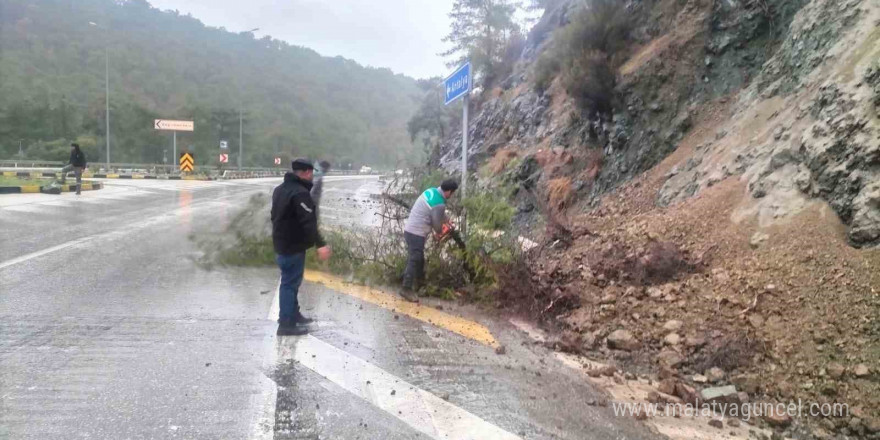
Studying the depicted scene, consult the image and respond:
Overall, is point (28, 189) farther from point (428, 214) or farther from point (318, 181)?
point (428, 214)

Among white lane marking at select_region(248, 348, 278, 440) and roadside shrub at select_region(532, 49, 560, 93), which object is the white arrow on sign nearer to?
roadside shrub at select_region(532, 49, 560, 93)

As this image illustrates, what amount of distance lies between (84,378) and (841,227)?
6312mm

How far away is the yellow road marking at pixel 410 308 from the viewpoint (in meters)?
5.57

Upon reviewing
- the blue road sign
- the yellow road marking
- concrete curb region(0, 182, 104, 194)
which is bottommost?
the yellow road marking

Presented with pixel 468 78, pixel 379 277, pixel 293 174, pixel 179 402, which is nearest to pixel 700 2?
pixel 468 78

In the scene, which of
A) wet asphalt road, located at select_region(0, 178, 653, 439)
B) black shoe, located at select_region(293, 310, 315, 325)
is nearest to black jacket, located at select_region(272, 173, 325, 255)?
black shoe, located at select_region(293, 310, 315, 325)

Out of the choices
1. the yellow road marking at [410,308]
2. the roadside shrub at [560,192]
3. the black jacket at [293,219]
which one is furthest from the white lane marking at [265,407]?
the roadside shrub at [560,192]

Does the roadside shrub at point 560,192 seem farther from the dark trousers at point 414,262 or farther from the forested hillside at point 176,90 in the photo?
the dark trousers at point 414,262

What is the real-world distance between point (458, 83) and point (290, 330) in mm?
4646

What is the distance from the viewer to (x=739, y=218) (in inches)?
252

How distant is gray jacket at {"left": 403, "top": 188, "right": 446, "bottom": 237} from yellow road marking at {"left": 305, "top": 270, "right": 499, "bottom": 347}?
84 centimetres

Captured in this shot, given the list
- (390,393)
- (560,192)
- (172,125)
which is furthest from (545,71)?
(172,125)

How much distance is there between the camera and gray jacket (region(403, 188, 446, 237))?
6.54 m

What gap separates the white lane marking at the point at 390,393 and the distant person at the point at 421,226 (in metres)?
1.89
